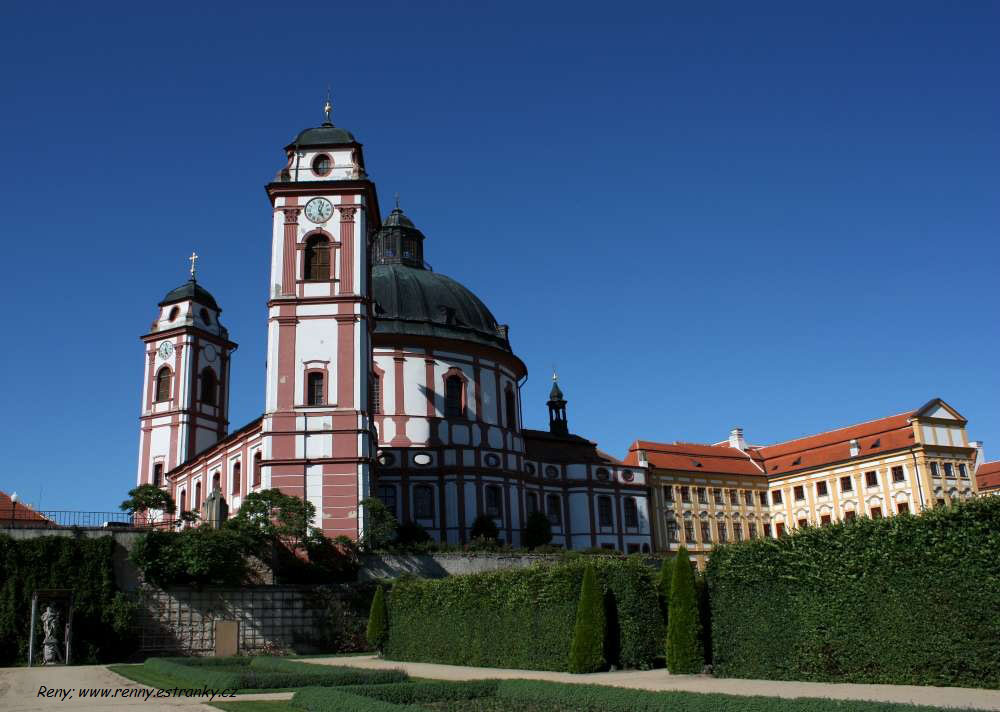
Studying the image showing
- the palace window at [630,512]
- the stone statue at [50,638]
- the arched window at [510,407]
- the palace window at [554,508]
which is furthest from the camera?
the palace window at [630,512]

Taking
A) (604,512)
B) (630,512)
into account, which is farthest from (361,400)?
(630,512)

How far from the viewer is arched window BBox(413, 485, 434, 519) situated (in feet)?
168

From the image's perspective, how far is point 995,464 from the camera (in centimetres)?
7806

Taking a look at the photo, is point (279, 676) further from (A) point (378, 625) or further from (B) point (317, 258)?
(B) point (317, 258)

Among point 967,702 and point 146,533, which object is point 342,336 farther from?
point 967,702

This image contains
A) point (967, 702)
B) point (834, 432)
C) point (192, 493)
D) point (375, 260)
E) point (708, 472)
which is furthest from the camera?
point (834, 432)

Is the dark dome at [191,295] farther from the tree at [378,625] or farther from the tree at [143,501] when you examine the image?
the tree at [378,625]

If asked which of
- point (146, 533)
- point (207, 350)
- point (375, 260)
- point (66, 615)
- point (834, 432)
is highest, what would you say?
point (375, 260)

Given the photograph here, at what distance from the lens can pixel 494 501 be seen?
173 ft

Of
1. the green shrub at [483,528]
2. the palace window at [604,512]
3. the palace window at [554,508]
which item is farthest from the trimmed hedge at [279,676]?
the palace window at [604,512]

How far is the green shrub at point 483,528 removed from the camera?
50469mm

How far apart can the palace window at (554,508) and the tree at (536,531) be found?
11.1ft

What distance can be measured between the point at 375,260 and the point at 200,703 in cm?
4880

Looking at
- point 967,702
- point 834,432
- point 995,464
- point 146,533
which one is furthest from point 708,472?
point 967,702
